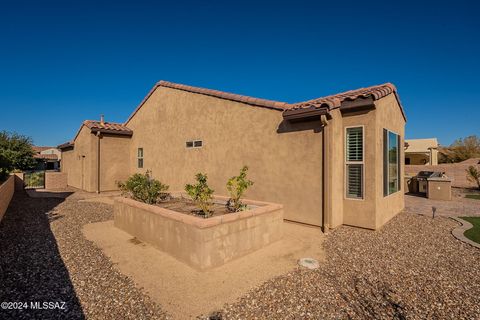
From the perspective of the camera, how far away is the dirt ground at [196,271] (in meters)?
3.75

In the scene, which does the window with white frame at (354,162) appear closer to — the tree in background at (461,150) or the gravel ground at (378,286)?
the gravel ground at (378,286)

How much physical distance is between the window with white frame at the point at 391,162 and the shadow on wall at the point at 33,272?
8.56 meters

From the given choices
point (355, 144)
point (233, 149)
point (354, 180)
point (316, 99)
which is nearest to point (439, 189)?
point (354, 180)

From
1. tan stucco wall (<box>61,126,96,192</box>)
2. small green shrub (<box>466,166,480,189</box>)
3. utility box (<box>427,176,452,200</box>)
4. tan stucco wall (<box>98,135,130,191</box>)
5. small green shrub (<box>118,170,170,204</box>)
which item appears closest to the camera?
small green shrub (<box>118,170,170,204</box>)

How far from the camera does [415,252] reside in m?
5.69

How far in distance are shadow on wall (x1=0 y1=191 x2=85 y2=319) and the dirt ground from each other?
95 centimetres

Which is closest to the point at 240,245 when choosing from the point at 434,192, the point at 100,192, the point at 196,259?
the point at 196,259

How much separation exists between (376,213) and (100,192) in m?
15.5

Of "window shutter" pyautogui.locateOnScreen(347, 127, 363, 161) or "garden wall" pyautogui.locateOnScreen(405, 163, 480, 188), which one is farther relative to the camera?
"garden wall" pyautogui.locateOnScreen(405, 163, 480, 188)

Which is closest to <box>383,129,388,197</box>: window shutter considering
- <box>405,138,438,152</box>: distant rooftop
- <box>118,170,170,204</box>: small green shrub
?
<box>118,170,170,204</box>: small green shrub

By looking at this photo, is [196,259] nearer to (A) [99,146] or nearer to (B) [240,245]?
(B) [240,245]

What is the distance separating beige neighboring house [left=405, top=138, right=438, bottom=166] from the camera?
31.4 metres

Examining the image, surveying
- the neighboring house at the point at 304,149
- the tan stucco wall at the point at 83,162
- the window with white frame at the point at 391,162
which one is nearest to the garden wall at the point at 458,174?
the neighboring house at the point at 304,149

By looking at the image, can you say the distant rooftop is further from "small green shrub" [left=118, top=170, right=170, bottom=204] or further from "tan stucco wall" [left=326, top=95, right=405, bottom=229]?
"small green shrub" [left=118, top=170, right=170, bottom=204]
